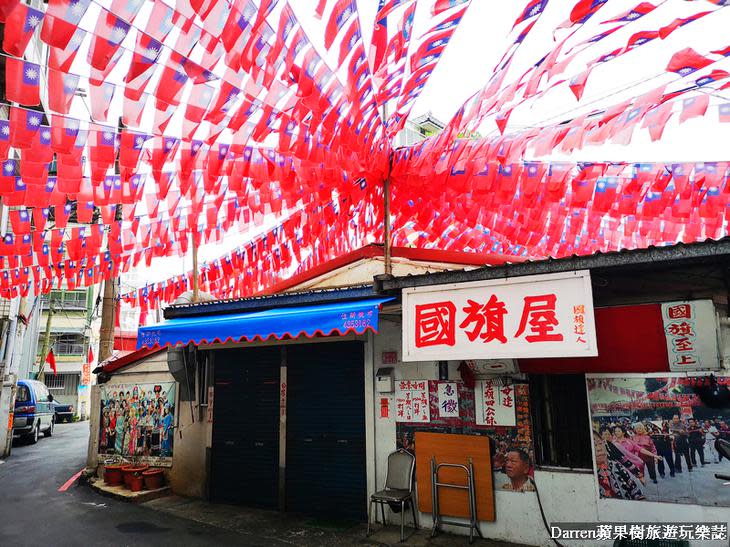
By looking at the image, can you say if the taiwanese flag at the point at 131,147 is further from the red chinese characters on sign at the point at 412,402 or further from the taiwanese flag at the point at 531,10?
the red chinese characters on sign at the point at 412,402

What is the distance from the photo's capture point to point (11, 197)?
20.6ft

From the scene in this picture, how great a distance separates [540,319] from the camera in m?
5.61

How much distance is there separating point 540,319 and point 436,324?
1316 mm

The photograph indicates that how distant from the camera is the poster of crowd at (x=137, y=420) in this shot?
34.4 ft

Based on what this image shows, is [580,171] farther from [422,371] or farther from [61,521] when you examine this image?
[61,521]

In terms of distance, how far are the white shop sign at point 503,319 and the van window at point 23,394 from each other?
19.1m

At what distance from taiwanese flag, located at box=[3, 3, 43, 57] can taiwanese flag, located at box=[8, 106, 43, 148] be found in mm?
1381

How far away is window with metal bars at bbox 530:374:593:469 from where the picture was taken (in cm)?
641

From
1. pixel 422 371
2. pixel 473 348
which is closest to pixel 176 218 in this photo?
pixel 422 371

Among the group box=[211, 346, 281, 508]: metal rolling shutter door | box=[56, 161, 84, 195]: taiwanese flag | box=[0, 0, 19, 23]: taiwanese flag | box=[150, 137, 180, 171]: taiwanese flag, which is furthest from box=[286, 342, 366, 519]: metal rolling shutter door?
box=[0, 0, 19, 23]: taiwanese flag

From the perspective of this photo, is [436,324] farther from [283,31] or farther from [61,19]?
[61,19]

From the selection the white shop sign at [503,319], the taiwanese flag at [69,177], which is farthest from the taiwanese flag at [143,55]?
the white shop sign at [503,319]

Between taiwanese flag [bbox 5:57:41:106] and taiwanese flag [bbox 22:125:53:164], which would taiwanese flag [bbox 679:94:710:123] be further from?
taiwanese flag [bbox 22:125:53:164]

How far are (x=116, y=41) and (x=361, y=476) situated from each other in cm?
704
